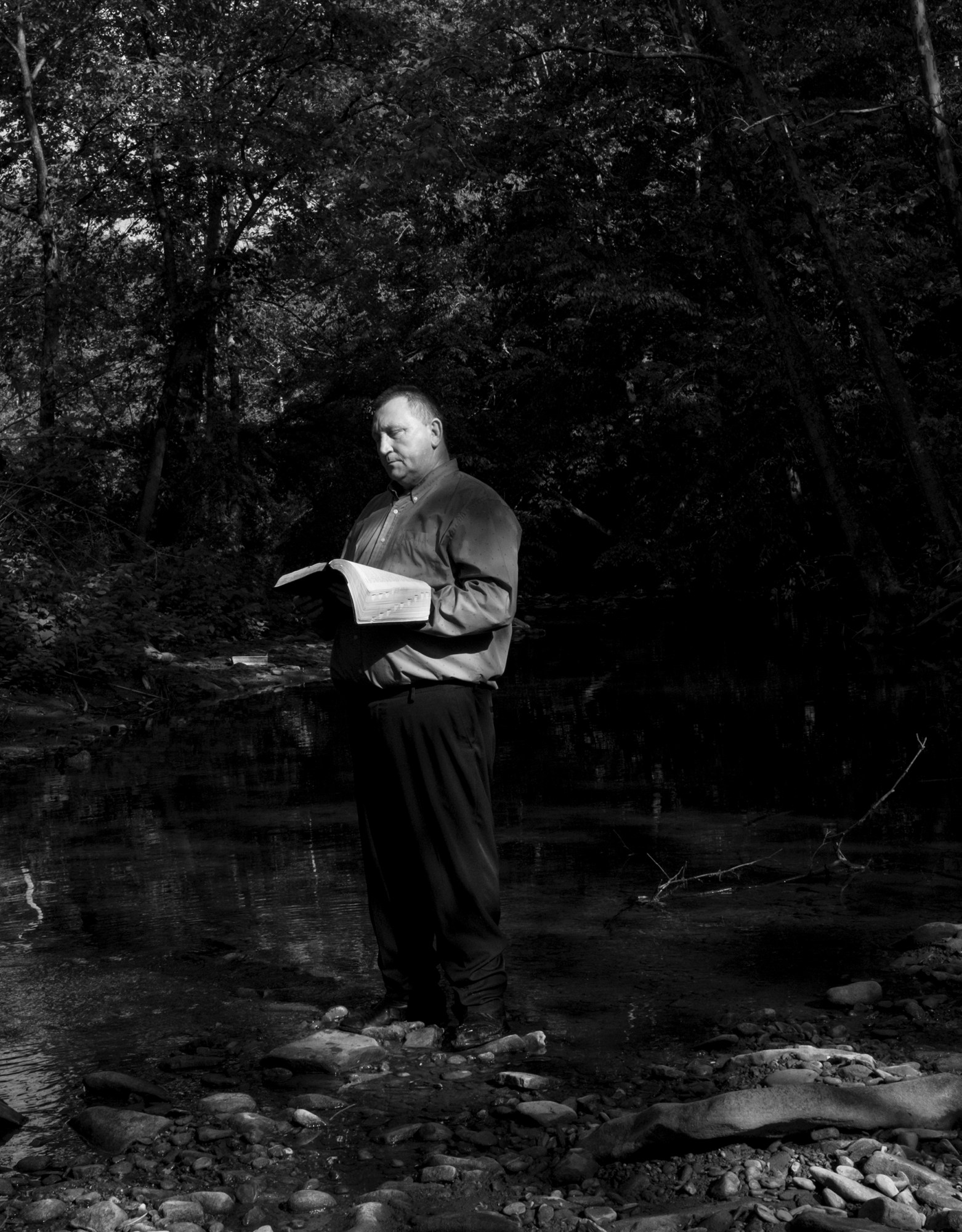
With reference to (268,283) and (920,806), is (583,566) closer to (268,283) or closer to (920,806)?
(268,283)

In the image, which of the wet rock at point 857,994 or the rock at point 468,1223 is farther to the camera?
the wet rock at point 857,994

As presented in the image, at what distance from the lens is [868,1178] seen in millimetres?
3010

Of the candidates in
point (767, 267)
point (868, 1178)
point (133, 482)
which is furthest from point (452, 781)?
point (133, 482)

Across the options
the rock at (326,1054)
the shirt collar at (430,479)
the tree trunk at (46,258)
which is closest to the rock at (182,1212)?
the rock at (326,1054)

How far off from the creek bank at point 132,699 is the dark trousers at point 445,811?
580 centimetres

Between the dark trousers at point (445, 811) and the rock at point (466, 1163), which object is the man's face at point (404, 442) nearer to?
the dark trousers at point (445, 811)

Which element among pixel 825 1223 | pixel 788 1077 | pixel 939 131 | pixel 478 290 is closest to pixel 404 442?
pixel 788 1077

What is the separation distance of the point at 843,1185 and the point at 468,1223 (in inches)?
30.8

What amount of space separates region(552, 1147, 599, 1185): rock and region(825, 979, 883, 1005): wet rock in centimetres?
142

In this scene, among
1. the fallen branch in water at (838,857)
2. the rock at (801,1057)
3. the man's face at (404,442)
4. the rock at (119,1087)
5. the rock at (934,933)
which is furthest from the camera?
the fallen branch in water at (838,857)

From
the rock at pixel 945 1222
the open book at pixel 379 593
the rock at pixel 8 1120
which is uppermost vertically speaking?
the open book at pixel 379 593

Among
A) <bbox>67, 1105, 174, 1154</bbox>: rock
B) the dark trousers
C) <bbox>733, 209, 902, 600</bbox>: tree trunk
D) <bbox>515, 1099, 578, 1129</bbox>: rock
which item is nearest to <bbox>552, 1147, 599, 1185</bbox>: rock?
<bbox>515, 1099, 578, 1129</bbox>: rock

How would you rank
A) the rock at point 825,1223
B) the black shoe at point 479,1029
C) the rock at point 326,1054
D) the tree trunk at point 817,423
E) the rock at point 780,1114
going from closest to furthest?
the rock at point 825,1223 < the rock at point 780,1114 < the rock at point 326,1054 < the black shoe at point 479,1029 < the tree trunk at point 817,423

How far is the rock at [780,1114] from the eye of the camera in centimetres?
322
